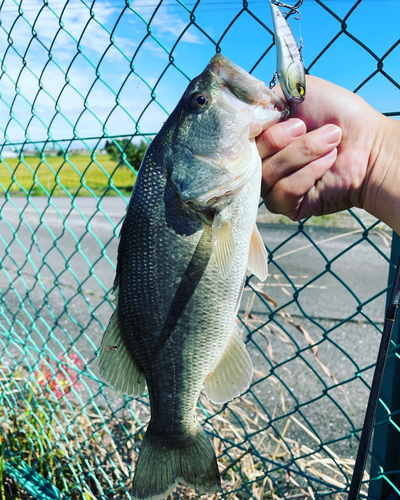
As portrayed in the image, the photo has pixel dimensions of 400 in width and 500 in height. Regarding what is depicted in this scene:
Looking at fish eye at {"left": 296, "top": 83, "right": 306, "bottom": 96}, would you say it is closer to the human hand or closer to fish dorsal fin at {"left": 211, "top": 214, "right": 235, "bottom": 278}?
the human hand

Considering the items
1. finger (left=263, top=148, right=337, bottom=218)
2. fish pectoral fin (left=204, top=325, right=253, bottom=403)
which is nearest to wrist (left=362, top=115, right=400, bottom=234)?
finger (left=263, top=148, right=337, bottom=218)

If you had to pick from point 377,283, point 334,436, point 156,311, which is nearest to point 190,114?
point 156,311

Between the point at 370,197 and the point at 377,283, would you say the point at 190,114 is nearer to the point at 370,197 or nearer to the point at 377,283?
the point at 370,197

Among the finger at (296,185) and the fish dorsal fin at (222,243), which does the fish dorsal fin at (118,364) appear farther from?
the finger at (296,185)

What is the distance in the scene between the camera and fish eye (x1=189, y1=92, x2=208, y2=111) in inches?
43.9

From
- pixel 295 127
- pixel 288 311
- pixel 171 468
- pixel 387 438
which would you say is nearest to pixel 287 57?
pixel 295 127

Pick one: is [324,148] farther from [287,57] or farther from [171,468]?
[171,468]

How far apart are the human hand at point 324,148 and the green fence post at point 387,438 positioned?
0.41 meters

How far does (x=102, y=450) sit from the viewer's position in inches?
100

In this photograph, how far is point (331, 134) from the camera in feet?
3.64

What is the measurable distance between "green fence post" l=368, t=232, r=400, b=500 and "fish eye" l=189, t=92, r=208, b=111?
2.88 feet

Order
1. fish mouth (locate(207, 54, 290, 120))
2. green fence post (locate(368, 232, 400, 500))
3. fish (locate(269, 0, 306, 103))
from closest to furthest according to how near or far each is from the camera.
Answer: fish (locate(269, 0, 306, 103)) < fish mouth (locate(207, 54, 290, 120)) < green fence post (locate(368, 232, 400, 500))

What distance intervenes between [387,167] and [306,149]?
0.29m

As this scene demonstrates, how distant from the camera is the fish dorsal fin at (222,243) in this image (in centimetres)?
108
